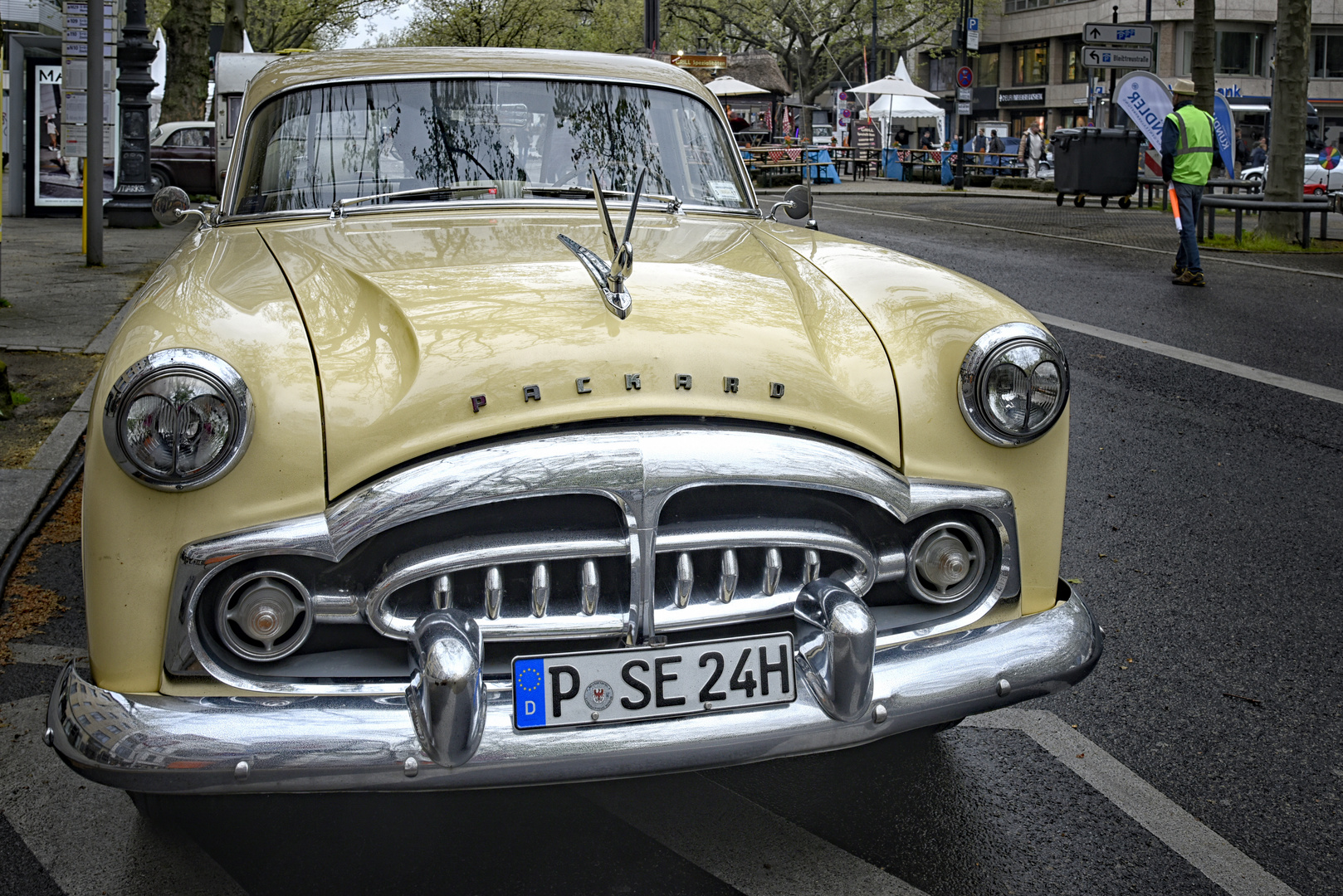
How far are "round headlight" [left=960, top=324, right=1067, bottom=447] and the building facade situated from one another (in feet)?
161

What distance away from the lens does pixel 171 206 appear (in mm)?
4324


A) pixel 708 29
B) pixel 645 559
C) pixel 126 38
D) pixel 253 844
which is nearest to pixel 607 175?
pixel 645 559

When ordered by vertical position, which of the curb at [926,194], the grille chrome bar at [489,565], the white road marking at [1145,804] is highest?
the curb at [926,194]

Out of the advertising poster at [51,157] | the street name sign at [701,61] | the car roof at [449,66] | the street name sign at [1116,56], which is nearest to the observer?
the car roof at [449,66]

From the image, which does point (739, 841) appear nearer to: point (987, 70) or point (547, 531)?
point (547, 531)

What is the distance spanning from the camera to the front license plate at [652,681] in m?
2.14

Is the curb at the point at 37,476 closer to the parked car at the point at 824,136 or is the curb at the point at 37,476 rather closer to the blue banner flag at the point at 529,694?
the blue banner flag at the point at 529,694

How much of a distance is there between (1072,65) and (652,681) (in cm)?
6153

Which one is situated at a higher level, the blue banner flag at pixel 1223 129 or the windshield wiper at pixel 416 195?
the blue banner flag at pixel 1223 129

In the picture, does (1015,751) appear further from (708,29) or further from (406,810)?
(708,29)

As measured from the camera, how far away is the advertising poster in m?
17.4

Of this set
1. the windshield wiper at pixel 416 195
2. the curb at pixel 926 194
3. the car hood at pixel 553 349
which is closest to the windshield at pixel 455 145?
the windshield wiper at pixel 416 195

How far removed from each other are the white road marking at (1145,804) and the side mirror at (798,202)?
1.93m

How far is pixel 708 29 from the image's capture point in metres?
51.4
